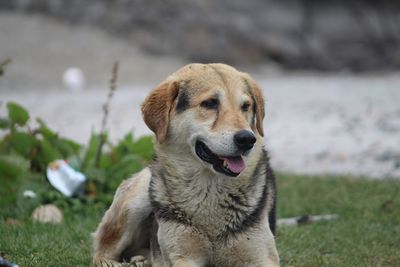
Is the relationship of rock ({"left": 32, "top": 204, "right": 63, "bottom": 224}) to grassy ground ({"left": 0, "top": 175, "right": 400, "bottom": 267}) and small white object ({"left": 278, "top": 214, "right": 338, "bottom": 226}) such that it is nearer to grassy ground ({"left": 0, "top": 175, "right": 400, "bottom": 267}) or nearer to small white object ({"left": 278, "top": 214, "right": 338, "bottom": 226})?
grassy ground ({"left": 0, "top": 175, "right": 400, "bottom": 267})

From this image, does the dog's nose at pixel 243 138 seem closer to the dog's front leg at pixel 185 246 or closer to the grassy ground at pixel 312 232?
the dog's front leg at pixel 185 246

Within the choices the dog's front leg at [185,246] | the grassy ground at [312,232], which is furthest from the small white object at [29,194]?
the dog's front leg at [185,246]

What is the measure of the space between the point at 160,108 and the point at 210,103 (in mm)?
368

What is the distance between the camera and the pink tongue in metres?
5.02

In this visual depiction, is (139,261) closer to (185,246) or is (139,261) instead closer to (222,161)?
(185,246)

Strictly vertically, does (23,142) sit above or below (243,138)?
below

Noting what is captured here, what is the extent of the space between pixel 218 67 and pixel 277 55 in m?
15.7

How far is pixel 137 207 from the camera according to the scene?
568 cm

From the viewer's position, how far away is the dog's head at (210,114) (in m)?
4.97

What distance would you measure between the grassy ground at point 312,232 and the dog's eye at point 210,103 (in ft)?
5.12

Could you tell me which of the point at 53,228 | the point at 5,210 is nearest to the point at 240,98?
the point at 53,228

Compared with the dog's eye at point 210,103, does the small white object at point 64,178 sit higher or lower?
lower

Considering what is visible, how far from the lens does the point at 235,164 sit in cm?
503

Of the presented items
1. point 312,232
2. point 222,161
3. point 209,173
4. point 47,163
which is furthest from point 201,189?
point 47,163
